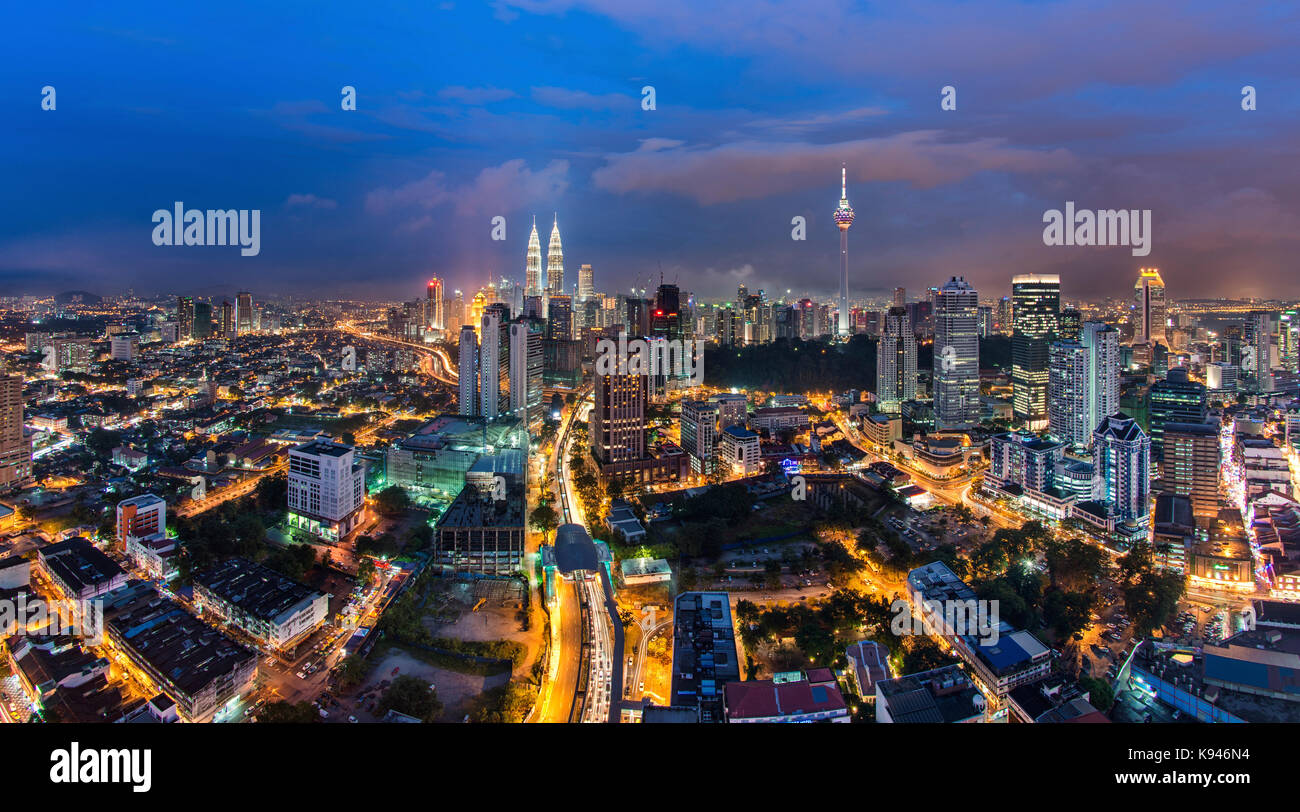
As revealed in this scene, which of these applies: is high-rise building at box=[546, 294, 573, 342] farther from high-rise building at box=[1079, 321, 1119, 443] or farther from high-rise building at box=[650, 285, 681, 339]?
high-rise building at box=[1079, 321, 1119, 443]

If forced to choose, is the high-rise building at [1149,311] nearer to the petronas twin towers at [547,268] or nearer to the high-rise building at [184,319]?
the petronas twin towers at [547,268]

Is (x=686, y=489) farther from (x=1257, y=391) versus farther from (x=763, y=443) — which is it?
(x=1257, y=391)

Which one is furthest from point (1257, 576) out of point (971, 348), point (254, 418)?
point (254, 418)

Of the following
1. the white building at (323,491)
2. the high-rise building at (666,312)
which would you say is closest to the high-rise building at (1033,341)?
the high-rise building at (666,312)

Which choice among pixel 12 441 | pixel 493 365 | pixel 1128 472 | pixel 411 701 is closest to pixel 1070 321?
pixel 1128 472

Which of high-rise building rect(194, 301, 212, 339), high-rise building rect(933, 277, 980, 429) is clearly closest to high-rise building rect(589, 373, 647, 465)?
high-rise building rect(933, 277, 980, 429)

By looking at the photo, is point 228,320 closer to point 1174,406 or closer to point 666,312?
point 666,312
